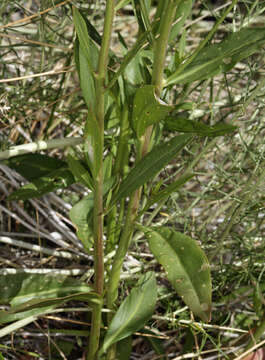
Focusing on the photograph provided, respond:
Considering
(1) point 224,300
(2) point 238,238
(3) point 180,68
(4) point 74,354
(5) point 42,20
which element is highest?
(5) point 42,20

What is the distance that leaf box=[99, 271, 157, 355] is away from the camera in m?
0.69

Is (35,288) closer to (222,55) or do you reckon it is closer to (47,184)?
(47,184)

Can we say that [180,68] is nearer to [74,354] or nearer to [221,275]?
[221,275]

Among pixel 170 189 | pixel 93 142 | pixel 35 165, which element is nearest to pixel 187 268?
pixel 170 189

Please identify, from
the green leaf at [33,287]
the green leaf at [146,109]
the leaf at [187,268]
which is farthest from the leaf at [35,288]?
the green leaf at [146,109]

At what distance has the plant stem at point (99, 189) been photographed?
18.7 inches

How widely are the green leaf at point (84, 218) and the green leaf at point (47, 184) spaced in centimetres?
7

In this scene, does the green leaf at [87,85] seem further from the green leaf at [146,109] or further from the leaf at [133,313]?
the leaf at [133,313]

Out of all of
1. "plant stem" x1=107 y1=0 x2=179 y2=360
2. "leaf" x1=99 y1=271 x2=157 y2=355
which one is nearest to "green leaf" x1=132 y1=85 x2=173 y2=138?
"plant stem" x1=107 y1=0 x2=179 y2=360

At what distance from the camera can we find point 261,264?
2.80 feet

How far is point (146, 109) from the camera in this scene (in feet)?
1.81

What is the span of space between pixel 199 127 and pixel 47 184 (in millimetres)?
331

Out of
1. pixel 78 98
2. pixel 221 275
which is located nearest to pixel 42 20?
pixel 78 98

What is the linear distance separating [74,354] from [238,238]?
388mm
